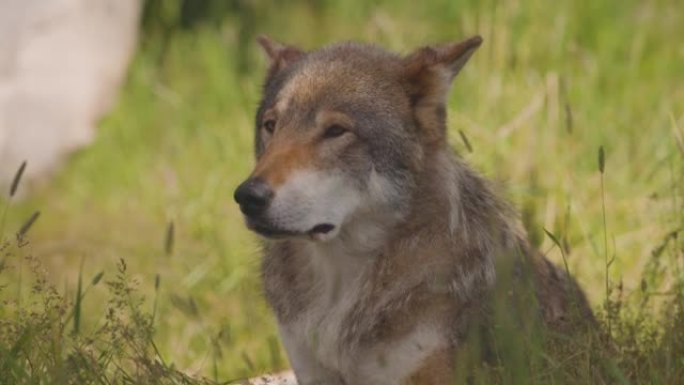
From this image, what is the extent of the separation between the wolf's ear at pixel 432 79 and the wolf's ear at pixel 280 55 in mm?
455

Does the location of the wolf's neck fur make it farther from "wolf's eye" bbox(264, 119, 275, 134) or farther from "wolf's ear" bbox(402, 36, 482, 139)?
"wolf's eye" bbox(264, 119, 275, 134)

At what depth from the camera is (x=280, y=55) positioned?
5445mm

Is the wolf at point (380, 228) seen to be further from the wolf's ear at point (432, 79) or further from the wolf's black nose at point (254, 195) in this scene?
the wolf's black nose at point (254, 195)

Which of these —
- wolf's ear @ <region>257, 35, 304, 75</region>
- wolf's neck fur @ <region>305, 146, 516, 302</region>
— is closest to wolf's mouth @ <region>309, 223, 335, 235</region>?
wolf's neck fur @ <region>305, 146, 516, 302</region>

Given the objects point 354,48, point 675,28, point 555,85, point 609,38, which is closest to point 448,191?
point 354,48

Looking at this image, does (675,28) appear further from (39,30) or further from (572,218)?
(39,30)

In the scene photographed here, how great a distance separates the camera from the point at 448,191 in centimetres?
505

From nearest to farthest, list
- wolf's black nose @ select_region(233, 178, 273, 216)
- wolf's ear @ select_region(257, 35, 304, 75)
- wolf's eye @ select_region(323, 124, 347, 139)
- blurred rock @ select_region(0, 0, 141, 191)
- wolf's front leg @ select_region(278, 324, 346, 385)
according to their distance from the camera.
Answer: wolf's black nose @ select_region(233, 178, 273, 216), wolf's eye @ select_region(323, 124, 347, 139), wolf's front leg @ select_region(278, 324, 346, 385), wolf's ear @ select_region(257, 35, 304, 75), blurred rock @ select_region(0, 0, 141, 191)

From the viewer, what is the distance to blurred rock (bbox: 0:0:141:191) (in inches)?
387

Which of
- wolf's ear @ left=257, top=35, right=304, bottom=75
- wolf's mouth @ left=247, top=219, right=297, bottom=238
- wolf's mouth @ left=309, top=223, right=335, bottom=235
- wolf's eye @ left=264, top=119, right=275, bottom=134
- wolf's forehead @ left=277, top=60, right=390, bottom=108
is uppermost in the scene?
wolf's ear @ left=257, top=35, right=304, bottom=75

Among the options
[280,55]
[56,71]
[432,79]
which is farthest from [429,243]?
[56,71]

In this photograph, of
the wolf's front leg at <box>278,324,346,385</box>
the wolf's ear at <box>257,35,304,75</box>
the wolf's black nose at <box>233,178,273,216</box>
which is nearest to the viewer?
the wolf's black nose at <box>233,178,273,216</box>

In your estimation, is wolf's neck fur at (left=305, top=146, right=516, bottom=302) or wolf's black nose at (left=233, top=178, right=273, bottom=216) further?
wolf's neck fur at (left=305, top=146, right=516, bottom=302)

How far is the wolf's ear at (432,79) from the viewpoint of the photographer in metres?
5.05
